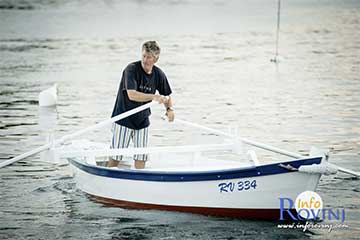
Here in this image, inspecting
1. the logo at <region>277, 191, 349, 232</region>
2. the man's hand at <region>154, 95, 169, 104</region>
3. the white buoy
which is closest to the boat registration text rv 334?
the logo at <region>277, 191, 349, 232</region>

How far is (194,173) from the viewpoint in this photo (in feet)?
33.5

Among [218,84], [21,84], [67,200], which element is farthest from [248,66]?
[67,200]

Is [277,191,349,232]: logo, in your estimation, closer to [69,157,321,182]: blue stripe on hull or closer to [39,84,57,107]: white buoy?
[69,157,321,182]: blue stripe on hull

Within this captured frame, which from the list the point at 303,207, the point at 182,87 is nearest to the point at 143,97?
the point at 303,207

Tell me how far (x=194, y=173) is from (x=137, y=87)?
131 cm

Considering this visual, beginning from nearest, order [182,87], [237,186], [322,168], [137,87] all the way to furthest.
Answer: [322,168]
[237,186]
[137,87]
[182,87]

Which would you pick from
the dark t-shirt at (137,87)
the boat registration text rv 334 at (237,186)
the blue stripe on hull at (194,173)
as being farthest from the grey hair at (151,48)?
the boat registration text rv 334 at (237,186)

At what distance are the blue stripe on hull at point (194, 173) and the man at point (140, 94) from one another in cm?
39

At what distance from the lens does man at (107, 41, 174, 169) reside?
34.7 ft

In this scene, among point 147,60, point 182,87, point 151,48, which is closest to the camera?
point 151,48

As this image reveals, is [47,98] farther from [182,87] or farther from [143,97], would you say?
[143,97]

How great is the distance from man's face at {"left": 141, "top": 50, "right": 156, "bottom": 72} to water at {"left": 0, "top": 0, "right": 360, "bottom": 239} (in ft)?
5.88

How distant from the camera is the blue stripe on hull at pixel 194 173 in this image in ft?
32.2

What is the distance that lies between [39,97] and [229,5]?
88.8ft
